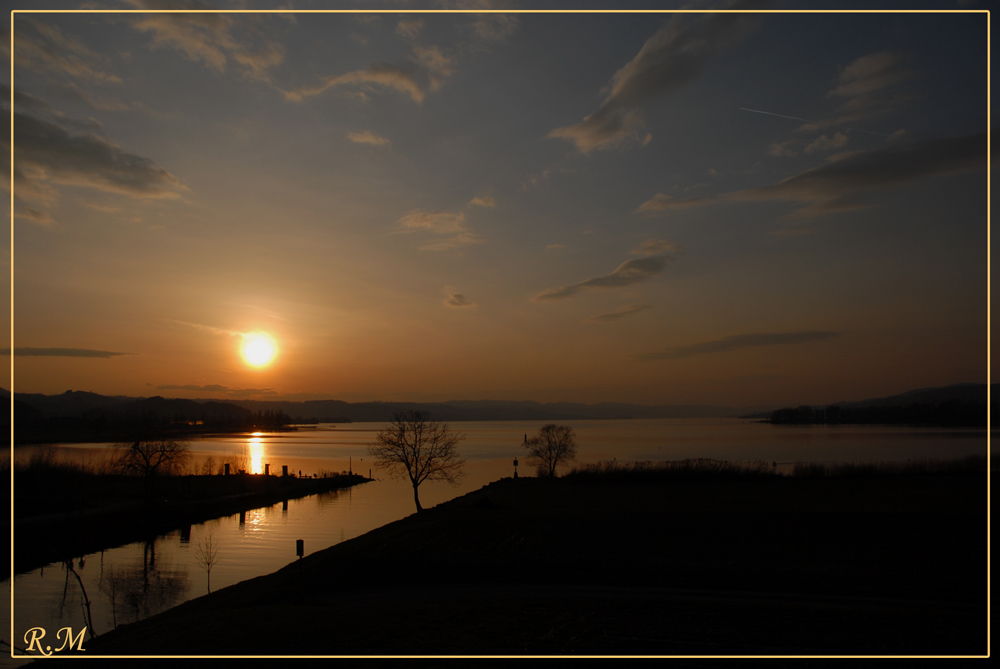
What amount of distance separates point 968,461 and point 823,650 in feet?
213

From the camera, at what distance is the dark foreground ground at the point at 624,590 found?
13367 mm

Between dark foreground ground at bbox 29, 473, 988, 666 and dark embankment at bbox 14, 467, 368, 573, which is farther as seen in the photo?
dark embankment at bbox 14, 467, 368, 573

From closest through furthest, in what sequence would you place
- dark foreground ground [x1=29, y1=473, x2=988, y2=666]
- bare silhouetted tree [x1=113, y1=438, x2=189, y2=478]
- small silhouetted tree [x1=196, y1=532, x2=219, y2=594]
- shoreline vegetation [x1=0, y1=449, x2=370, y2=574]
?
dark foreground ground [x1=29, y1=473, x2=988, y2=666]
small silhouetted tree [x1=196, y1=532, x2=219, y2=594]
shoreline vegetation [x1=0, y1=449, x2=370, y2=574]
bare silhouetted tree [x1=113, y1=438, x2=189, y2=478]

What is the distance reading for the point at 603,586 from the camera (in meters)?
19.3

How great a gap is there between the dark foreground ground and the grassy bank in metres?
0.08

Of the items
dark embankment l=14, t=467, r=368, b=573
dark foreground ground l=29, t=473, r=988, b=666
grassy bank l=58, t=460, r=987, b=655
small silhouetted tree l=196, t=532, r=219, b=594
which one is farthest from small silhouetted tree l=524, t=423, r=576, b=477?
small silhouetted tree l=196, t=532, r=219, b=594

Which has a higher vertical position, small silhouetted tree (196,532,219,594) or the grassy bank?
the grassy bank

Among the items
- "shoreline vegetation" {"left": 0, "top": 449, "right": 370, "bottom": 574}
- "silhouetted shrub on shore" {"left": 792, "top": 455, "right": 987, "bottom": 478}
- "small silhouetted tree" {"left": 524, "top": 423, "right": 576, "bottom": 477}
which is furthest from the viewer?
"small silhouetted tree" {"left": 524, "top": 423, "right": 576, "bottom": 477}

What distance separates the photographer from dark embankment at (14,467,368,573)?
122ft

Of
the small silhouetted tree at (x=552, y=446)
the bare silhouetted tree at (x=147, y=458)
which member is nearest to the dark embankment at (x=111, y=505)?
the bare silhouetted tree at (x=147, y=458)

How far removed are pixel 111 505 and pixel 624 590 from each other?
156 ft

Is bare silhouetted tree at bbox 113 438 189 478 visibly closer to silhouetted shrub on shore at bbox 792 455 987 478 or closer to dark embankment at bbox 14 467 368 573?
dark embankment at bbox 14 467 368 573

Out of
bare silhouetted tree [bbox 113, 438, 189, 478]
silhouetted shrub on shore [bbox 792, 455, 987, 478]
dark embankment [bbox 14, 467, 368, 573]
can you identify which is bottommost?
silhouetted shrub on shore [bbox 792, 455, 987, 478]

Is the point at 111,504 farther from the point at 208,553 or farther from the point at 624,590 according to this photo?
the point at 624,590
